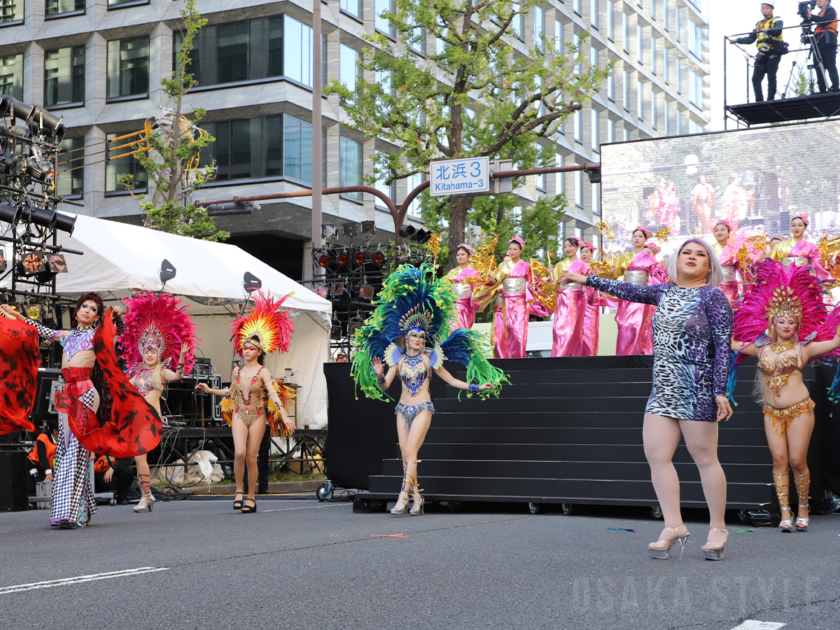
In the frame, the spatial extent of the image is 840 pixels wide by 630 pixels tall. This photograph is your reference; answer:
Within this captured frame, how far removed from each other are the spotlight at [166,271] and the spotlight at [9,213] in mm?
3117

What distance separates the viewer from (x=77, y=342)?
28.2ft

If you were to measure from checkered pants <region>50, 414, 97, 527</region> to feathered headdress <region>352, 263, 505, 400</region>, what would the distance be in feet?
8.45

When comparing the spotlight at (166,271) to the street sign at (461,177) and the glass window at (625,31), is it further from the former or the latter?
the glass window at (625,31)

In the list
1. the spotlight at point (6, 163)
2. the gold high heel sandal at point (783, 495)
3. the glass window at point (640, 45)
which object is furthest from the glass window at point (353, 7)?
the gold high heel sandal at point (783, 495)

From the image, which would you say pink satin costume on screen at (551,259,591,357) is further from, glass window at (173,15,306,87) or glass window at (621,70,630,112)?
glass window at (621,70,630,112)

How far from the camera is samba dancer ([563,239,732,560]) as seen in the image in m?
5.86

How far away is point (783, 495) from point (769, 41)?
1511cm

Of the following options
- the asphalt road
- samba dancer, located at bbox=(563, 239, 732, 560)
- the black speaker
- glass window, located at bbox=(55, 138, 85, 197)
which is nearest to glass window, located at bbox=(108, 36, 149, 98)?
glass window, located at bbox=(55, 138, 85, 197)

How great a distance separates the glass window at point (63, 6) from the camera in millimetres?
32781

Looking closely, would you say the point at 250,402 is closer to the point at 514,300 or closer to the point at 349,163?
the point at 514,300

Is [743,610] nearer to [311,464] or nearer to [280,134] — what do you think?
[311,464]

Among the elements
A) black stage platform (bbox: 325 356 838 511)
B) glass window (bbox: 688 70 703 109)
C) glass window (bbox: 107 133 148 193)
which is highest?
glass window (bbox: 688 70 703 109)

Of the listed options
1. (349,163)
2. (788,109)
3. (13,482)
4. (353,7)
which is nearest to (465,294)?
(13,482)

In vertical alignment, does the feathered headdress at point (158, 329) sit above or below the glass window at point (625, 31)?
below
